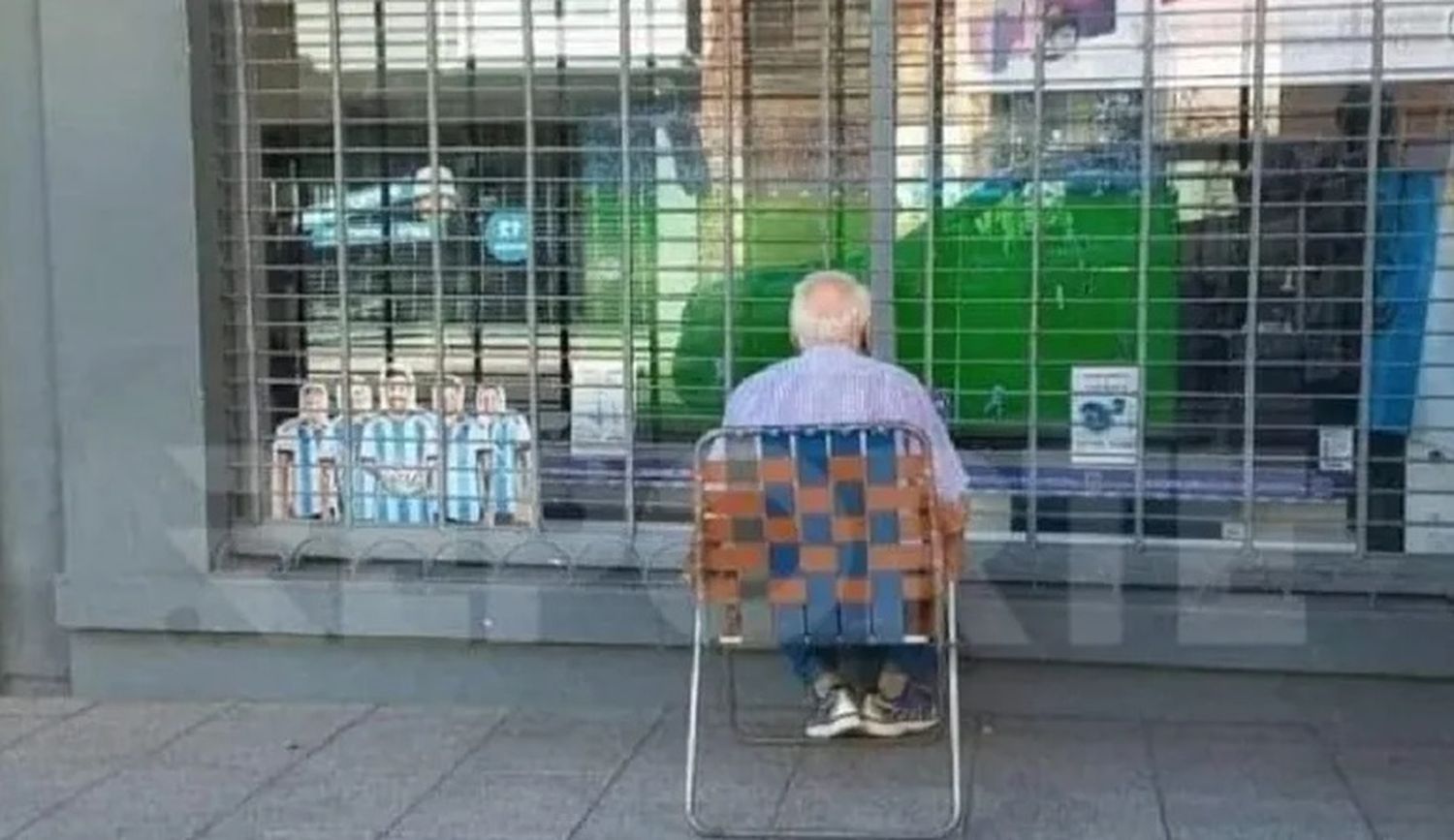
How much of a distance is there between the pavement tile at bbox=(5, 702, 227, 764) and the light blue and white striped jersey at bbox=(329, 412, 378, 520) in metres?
0.74

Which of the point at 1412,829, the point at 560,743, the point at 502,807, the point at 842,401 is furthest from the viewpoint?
the point at 560,743

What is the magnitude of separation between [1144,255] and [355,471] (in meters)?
2.53

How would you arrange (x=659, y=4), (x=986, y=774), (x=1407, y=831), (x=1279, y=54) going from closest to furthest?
(x=1407, y=831), (x=986, y=774), (x=1279, y=54), (x=659, y=4)

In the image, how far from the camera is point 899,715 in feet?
18.7

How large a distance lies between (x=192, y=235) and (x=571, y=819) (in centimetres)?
229

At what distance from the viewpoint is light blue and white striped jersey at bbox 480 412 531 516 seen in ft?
20.9

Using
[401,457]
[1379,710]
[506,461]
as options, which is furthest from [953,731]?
[401,457]

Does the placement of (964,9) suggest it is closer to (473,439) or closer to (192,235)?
(473,439)

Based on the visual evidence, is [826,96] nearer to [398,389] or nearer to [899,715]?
[398,389]

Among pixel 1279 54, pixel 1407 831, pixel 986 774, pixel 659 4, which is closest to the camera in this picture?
pixel 1407 831

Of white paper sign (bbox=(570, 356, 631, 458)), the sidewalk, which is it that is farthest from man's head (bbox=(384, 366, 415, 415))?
the sidewalk

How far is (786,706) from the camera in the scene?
607cm

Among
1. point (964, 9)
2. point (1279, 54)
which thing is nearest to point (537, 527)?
point (964, 9)

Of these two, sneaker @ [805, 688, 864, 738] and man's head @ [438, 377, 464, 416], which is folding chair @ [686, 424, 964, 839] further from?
man's head @ [438, 377, 464, 416]
